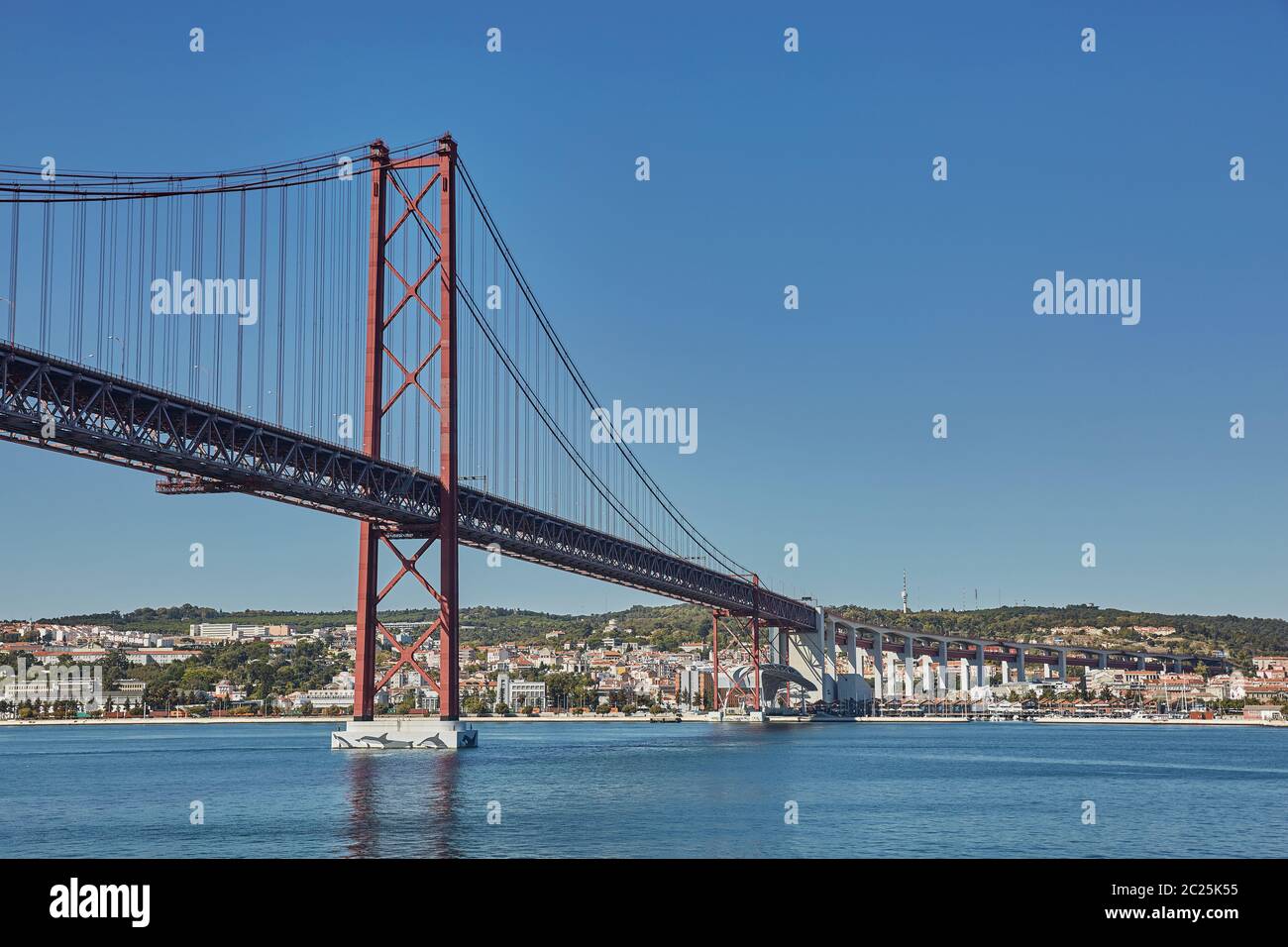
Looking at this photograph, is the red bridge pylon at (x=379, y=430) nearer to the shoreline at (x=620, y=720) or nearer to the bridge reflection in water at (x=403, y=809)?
the bridge reflection in water at (x=403, y=809)

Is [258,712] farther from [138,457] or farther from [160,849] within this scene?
[160,849]

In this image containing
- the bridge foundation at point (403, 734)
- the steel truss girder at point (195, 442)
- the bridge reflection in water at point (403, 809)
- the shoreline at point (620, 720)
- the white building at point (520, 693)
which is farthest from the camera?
the white building at point (520, 693)

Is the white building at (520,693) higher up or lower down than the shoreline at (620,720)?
higher up

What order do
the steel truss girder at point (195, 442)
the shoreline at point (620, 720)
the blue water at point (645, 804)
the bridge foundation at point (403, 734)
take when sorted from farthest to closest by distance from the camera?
the shoreline at point (620, 720) → the bridge foundation at point (403, 734) → the steel truss girder at point (195, 442) → the blue water at point (645, 804)

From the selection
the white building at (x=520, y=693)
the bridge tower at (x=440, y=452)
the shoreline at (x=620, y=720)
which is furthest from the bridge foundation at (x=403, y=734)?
the white building at (x=520, y=693)

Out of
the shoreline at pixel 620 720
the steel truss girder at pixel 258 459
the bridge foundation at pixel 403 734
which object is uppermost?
the steel truss girder at pixel 258 459

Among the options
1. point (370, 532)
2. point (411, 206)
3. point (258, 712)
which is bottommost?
point (258, 712)

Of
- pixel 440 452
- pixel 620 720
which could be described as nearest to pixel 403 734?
pixel 440 452
